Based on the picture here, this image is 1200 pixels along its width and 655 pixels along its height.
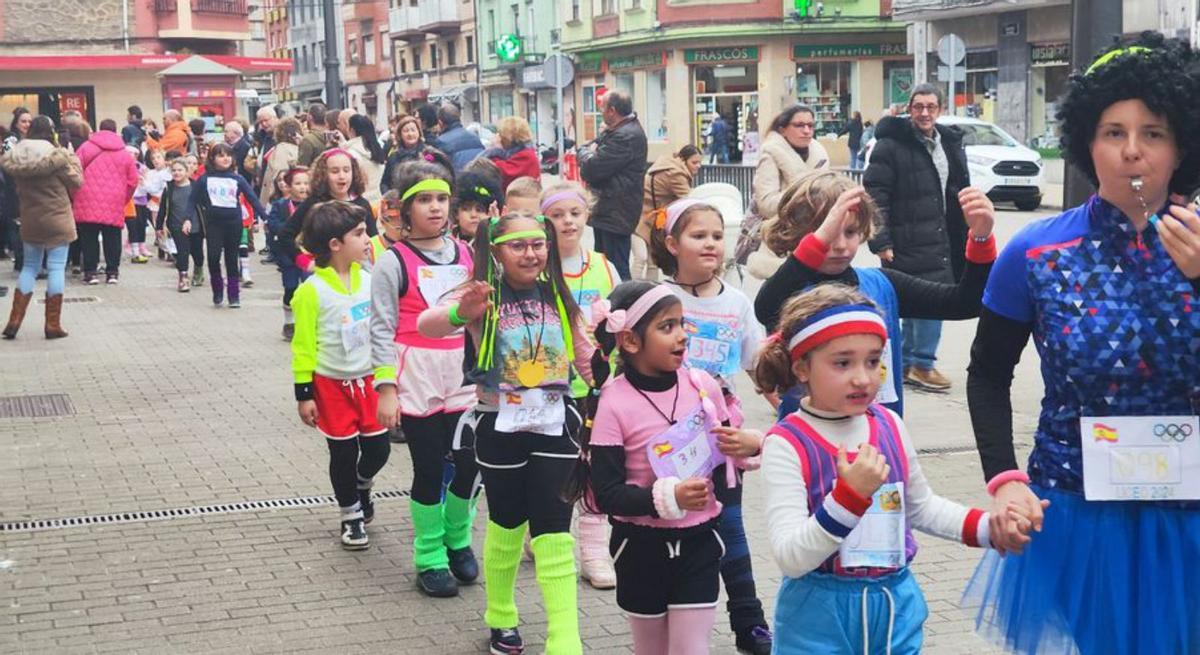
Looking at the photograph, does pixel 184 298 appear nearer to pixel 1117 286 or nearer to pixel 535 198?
pixel 535 198

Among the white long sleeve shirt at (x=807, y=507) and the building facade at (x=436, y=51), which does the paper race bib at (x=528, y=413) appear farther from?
the building facade at (x=436, y=51)

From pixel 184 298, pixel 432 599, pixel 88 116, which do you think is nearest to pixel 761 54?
pixel 88 116

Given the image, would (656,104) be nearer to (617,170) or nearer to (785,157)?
(617,170)

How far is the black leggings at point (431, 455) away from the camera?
19.9 ft

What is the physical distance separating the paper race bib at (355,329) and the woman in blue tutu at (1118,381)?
3765 mm

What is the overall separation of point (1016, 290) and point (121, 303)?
1435cm

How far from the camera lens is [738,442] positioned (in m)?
4.16

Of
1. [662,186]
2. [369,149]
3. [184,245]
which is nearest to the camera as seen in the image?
[662,186]

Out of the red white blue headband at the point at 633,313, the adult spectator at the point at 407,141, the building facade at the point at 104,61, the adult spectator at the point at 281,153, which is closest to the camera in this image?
the red white blue headband at the point at 633,313

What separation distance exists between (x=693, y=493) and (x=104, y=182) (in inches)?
555

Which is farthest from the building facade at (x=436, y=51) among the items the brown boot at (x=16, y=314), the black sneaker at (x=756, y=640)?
the black sneaker at (x=756, y=640)

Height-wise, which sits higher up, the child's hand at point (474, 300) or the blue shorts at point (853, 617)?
the child's hand at point (474, 300)

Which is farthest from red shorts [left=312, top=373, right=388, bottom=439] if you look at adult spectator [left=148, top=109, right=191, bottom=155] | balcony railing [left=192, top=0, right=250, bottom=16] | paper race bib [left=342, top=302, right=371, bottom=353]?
balcony railing [left=192, top=0, right=250, bottom=16]

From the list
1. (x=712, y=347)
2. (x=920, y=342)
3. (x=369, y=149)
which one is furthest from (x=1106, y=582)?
(x=369, y=149)
